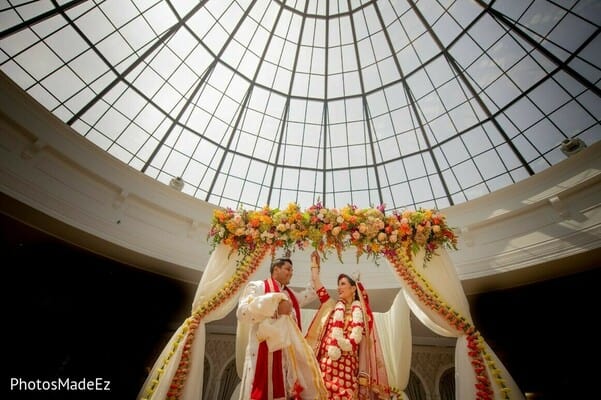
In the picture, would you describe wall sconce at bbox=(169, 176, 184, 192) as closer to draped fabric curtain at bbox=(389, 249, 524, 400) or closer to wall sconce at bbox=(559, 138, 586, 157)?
draped fabric curtain at bbox=(389, 249, 524, 400)

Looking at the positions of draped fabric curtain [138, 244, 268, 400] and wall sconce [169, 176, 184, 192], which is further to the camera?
wall sconce [169, 176, 184, 192]

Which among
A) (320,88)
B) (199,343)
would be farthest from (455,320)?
(320,88)

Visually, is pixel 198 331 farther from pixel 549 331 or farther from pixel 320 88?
pixel 549 331

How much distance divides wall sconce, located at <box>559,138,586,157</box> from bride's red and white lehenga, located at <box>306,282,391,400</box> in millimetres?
7380

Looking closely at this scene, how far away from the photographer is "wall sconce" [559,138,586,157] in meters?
7.71

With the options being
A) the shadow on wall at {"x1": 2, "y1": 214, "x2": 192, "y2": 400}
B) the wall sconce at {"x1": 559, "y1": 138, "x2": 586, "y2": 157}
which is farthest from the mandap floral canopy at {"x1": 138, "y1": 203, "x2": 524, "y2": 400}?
the shadow on wall at {"x1": 2, "y1": 214, "x2": 192, "y2": 400}

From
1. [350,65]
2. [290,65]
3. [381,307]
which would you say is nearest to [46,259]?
[290,65]

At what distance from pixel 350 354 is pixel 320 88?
10.0 metres

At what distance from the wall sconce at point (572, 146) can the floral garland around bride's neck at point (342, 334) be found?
7.59 metres

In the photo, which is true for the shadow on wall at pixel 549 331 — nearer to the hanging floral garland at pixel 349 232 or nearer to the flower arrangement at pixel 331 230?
the hanging floral garland at pixel 349 232

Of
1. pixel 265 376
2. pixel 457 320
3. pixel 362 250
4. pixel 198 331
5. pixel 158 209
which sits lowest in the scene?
pixel 265 376

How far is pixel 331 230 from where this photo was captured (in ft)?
21.3

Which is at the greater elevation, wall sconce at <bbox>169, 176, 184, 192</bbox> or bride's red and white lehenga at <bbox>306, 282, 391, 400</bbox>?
wall sconce at <bbox>169, 176, 184, 192</bbox>

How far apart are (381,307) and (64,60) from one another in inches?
528
